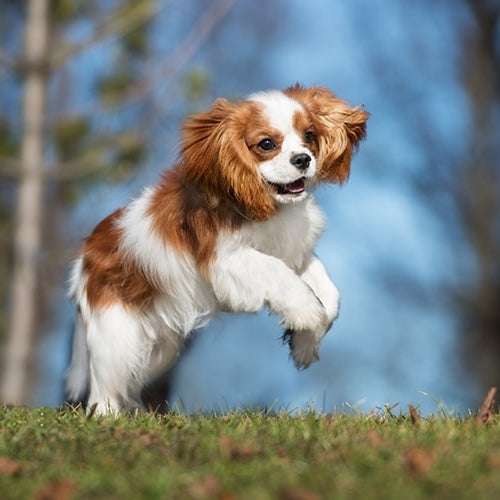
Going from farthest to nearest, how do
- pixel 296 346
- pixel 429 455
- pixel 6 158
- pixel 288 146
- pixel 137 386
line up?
pixel 6 158 → pixel 137 386 → pixel 296 346 → pixel 288 146 → pixel 429 455

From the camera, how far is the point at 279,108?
6.88 m

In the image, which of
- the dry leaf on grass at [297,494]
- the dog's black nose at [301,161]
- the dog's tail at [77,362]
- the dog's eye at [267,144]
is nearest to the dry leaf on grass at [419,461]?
the dry leaf on grass at [297,494]

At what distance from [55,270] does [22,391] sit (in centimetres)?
224

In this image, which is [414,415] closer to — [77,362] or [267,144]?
[267,144]

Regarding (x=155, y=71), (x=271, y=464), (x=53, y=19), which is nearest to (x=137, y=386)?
(x=271, y=464)

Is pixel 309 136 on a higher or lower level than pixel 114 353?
higher

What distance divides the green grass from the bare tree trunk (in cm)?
1438

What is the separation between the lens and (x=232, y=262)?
6871mm

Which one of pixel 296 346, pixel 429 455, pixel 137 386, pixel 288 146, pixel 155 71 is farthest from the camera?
pixel 155 71

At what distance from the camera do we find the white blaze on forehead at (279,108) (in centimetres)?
681

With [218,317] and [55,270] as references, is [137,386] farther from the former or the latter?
[55,270]

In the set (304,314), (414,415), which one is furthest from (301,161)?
(414,415)

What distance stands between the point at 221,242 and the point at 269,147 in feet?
2.14

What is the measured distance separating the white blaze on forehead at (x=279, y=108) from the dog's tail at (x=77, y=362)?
75.5 inches
